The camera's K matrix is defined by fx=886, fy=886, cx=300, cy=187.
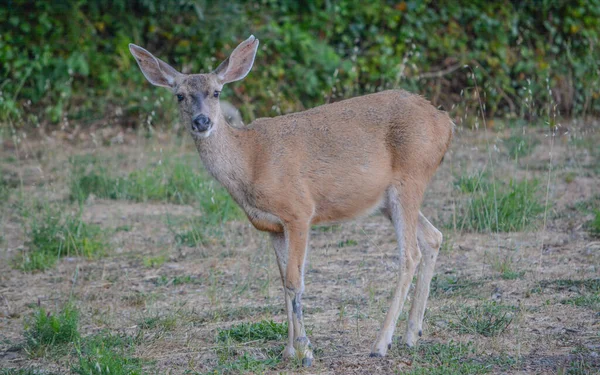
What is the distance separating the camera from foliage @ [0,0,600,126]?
12883mm

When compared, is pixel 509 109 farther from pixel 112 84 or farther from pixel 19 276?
pixel 19 276

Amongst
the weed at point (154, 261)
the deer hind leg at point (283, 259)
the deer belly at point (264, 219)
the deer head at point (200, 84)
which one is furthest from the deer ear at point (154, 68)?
the weed at point (154, 261)

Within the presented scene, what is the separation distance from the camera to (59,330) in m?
5.98

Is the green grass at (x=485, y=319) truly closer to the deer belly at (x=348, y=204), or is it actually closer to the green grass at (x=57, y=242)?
the deer belly at (x=348, y=204)

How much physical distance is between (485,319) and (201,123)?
2.33m

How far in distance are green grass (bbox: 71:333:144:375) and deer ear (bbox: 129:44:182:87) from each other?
188cm

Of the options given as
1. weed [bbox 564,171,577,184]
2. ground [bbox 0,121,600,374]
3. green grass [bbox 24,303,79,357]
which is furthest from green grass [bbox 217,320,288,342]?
weed [bbox 564,171,577,184]

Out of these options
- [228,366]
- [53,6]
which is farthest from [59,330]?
[53,6]

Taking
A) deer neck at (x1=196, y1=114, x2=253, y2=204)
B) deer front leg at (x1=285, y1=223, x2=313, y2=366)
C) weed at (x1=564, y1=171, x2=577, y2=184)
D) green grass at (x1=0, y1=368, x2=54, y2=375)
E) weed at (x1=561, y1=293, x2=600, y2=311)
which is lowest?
weed at (x1=564, y1=171, x2=577, y2=184)

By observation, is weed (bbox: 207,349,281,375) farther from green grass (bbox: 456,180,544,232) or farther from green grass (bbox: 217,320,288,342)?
green grass (bbox: 456,180,544,232)

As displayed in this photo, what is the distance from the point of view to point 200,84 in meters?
6.22

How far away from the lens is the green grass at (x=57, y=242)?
26.0 feet

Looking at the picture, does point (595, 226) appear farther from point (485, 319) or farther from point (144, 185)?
point (144, 185)

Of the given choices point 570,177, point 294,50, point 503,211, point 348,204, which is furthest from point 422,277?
point 294,50
